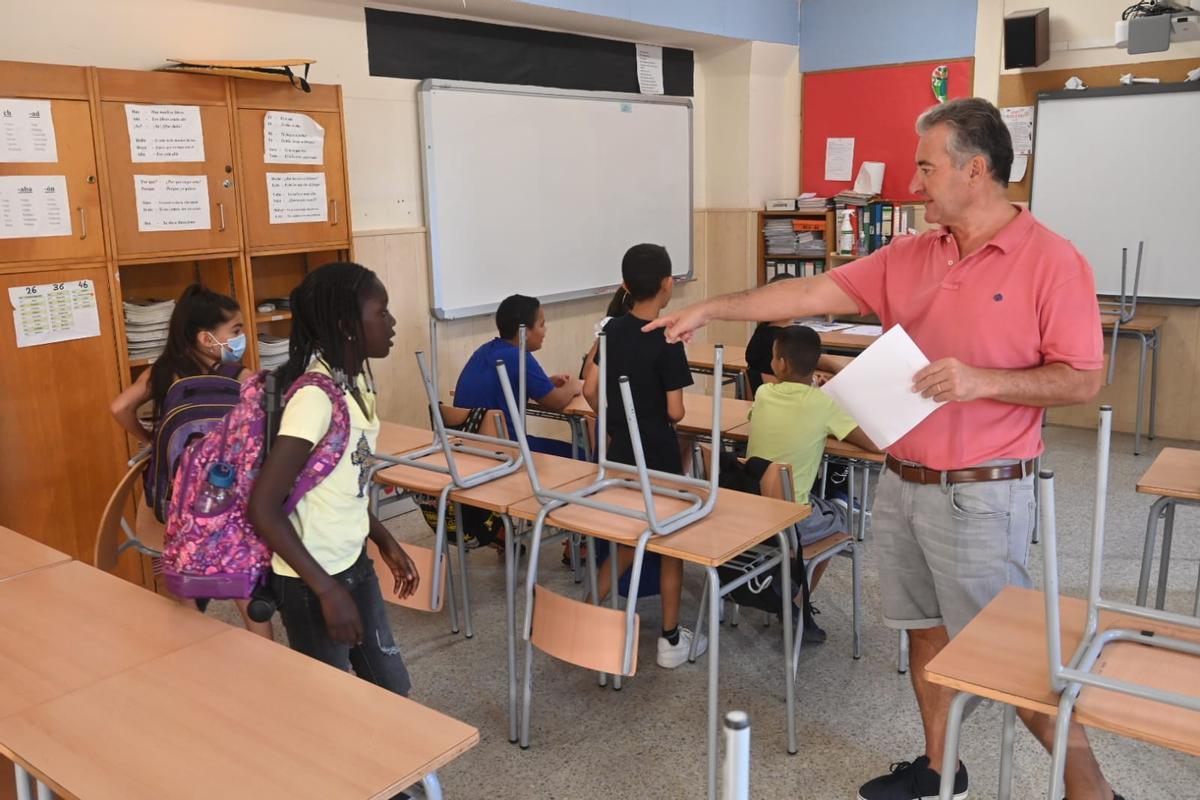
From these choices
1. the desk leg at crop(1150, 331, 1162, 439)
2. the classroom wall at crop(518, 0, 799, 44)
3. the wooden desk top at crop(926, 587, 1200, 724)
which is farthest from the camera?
the desk leg at crop(1150, 331, 1162, 439)

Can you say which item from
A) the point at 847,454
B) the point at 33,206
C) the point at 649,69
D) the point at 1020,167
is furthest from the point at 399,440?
the point at 1020,167

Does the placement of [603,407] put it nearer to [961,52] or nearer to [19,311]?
[19,311]

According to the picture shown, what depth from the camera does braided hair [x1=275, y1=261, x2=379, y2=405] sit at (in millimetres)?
1911

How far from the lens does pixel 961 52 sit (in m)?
6.27

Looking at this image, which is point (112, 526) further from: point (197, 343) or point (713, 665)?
point (713, 665)

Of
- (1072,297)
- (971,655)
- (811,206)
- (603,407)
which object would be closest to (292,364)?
(603,407)

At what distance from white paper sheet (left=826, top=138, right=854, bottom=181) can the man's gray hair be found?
16.6 feet

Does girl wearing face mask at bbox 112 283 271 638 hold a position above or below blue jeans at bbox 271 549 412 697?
above

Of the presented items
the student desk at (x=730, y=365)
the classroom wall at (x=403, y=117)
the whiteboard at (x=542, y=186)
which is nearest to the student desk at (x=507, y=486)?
the student desk at (x=730, y=365)

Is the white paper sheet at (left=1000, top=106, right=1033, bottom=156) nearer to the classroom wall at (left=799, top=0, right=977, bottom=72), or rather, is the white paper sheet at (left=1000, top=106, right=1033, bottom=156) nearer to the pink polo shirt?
the classroom wall at (left=799, top=0, right=977, bottom=72)

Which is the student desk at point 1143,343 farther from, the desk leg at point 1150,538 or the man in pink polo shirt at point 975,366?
the man in pink polo shirt at point 975,366

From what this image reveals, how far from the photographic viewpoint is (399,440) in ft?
11.6

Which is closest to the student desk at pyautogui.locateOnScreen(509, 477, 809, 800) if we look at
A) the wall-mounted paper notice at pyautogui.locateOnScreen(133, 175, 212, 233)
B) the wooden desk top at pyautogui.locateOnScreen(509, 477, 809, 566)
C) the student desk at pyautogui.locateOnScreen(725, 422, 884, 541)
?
the wooden desk top at pyautogui.locateOnScreen(509, 477, 809, 566)

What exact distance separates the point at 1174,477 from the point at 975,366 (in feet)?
4.29
